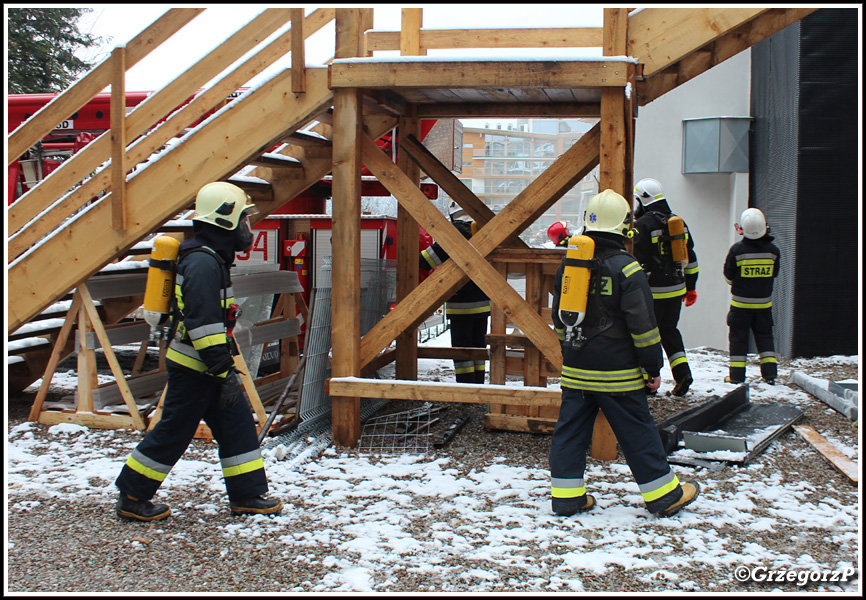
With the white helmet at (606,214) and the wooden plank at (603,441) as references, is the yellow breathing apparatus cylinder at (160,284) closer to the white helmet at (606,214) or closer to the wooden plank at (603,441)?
the white helmet at (606,214)

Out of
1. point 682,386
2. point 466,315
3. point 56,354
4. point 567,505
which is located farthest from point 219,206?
point 682,386

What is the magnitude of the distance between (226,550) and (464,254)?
8.92 feet

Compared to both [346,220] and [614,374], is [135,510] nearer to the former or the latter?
[346,220]

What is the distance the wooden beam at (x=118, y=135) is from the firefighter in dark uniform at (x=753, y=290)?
620cm

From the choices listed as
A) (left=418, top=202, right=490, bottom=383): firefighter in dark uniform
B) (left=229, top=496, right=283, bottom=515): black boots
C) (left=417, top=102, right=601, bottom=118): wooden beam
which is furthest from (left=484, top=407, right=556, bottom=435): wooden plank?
(left=417, top=102, right=601, bottom=118): wooden beam

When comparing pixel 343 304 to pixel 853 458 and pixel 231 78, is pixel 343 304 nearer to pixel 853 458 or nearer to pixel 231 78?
pixel 231 78

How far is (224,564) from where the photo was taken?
12.4 feet

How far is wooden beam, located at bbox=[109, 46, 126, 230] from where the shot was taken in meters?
5.70

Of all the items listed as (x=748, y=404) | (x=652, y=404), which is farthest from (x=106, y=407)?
(x=748, y=404)

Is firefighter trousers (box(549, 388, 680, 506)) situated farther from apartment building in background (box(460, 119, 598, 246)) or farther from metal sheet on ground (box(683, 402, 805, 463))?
apartment building in background (box(460, 119, 598, 246))

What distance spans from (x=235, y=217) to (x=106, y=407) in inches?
130

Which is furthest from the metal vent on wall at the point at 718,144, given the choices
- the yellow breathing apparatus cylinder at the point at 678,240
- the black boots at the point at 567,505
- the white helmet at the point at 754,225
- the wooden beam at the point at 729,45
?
the black boots at the point at 567,505

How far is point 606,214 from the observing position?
451 cm

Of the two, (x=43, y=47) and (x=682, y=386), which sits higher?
(x=43, y=47)
